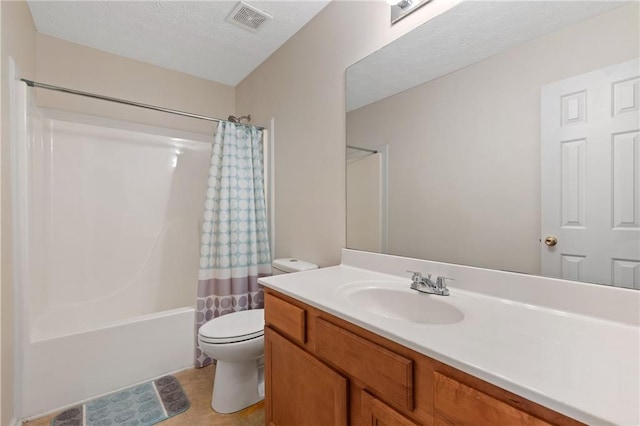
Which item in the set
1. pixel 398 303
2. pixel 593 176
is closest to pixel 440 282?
pixel 398 303

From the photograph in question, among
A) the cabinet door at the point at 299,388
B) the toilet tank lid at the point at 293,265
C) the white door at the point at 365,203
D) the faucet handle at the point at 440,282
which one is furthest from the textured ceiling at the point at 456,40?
the cabinet door at the point at 299,388

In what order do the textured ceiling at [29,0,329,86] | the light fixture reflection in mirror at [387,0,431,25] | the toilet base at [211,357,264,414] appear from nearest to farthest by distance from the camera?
the light fixture reflection in mirror at [387,0,431,25]
the toilet base at [211,357,264,414]
the textured ceiling at [29,0,329,86]

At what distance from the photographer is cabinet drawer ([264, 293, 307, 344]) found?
1048mm

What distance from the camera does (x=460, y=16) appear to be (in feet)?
3.75

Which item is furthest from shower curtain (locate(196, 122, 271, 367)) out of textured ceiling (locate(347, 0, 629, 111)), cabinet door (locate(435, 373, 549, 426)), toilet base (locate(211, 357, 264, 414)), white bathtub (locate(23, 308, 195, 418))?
cabinet door (locate(435, 373, 549, 426))

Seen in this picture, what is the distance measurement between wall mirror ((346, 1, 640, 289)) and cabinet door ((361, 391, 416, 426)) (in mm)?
628

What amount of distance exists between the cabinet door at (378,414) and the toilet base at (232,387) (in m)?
1.01

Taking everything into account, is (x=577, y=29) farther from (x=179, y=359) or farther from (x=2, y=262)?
(x=179, y=359)

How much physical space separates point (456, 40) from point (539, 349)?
45.2 inches

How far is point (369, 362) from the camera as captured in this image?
79cm

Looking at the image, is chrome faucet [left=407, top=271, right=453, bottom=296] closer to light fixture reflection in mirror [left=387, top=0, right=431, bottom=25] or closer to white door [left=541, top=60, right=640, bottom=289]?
white door [left=541, top=60, right=640, bottom=289]

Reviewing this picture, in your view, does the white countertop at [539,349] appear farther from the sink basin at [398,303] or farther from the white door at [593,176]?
the white door at [593,176]

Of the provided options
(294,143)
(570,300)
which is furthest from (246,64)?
(570,300)

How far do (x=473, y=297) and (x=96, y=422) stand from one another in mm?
1969
